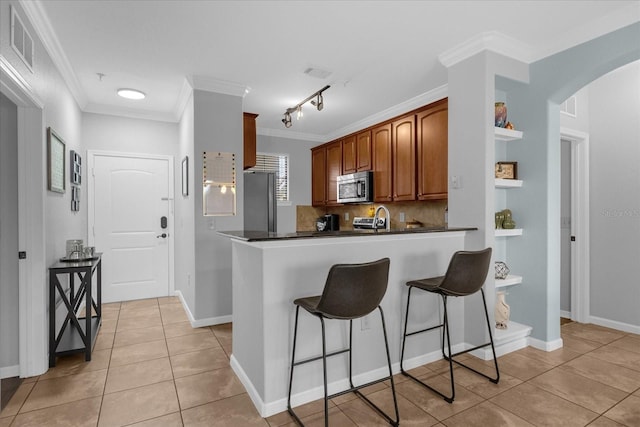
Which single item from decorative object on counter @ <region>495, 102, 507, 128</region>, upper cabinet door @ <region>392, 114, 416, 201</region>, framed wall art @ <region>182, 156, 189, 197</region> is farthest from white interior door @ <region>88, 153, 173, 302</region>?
decorative object on counter @ <region>495, 102, 507, 128</region>

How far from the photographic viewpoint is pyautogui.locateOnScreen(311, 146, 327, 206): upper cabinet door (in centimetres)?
591

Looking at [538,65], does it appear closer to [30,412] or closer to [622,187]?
[622,187]

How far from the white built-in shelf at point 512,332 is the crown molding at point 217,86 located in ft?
11.1

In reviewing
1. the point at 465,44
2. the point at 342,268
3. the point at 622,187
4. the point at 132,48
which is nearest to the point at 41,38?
the point at 132,48

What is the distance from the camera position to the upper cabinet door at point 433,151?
369cm

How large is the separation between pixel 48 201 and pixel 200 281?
1.52 metres

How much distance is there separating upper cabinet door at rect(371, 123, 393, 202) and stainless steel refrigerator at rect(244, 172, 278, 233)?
4.68ft

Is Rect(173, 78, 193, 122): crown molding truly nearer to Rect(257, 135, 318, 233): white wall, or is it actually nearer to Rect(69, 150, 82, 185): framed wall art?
Rect(69, 150, 82, 185): framed wall art

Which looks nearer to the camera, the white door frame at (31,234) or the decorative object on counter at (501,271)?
the white door frame at (31,234)

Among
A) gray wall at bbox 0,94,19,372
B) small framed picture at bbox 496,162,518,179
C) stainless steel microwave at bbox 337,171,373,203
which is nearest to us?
gray wall at bbox 0,94,19,372

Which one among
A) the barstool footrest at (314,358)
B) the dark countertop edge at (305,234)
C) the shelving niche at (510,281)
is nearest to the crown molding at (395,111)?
the shelving niche at (510,281)

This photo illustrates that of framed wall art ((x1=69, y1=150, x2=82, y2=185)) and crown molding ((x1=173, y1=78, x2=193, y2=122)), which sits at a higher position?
crown molding ((x1=173, y1=78, x2=193, y2=122))

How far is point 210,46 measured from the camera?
2902 millimetres

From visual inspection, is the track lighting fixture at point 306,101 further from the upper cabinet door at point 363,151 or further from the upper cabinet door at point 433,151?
the upper cabinet door at point 433,151
